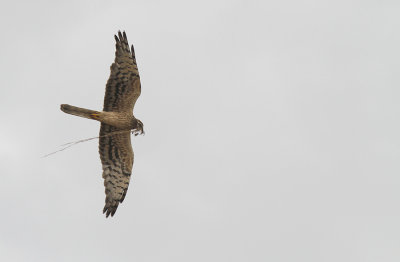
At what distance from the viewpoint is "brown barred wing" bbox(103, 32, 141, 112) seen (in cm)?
1816

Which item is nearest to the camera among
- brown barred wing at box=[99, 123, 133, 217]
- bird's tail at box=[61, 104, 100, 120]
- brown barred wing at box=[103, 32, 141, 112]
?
bird's tail at box=[61, 104, 100, 120]

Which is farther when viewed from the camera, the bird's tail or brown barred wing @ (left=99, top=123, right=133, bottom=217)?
brown barred wing @ (left=99, top=123, right=133, bottom=217)

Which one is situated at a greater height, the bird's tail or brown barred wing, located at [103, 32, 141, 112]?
brown barred wing, located at [103, 32, 141, 112]

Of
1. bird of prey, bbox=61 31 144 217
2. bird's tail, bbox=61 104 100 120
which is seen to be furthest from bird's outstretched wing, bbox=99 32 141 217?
bird's tail, bbox=61 104 100 120

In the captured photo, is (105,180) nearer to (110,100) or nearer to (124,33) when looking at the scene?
(110,100)

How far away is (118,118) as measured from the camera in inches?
730

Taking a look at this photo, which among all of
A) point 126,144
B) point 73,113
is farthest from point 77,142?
point 126,144

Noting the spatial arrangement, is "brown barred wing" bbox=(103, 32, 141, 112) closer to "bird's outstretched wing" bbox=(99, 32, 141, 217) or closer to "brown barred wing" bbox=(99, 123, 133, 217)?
"bird's outstretched wing" bbox=(99, 32, 141, 217)

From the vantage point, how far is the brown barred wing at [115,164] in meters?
19.6

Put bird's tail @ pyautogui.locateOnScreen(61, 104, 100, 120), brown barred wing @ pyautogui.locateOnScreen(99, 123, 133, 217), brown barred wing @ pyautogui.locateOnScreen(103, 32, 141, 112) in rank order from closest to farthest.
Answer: bird's tail @ pyautogui.locateOnScreen(61, 104, 100, 120) → brown barred wing @ pyautogui.locateOnScreen(103, 32, 141, 112) → brown barred wing @ pyautogui.locateOnScreen(99, 123, 133, 217)

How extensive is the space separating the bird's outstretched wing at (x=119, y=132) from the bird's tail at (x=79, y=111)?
1.88 ft

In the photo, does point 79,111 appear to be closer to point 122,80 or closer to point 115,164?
point 122,80

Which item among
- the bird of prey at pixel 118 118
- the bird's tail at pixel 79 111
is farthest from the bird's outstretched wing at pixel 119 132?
the bird's tail at pixel 79 111

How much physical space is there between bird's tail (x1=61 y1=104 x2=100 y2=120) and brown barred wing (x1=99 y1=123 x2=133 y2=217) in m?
1.11
